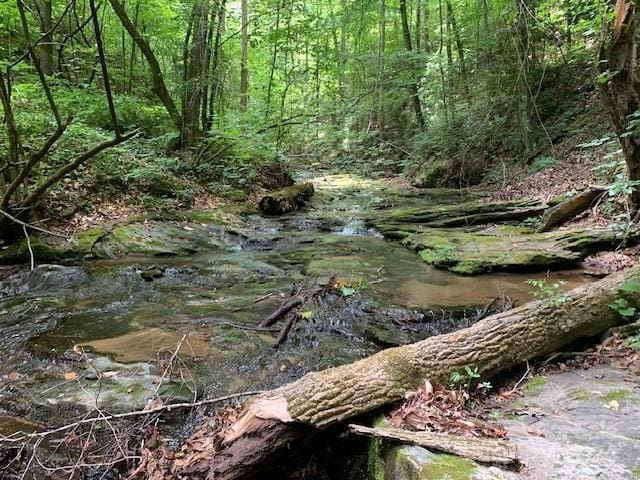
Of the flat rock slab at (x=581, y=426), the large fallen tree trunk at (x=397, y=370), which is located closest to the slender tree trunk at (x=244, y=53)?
the large fallen tree trunk at (x=397, y=370)

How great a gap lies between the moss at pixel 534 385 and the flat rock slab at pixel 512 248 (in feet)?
11.6

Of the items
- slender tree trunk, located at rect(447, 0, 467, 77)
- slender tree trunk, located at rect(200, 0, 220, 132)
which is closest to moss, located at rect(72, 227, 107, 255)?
slender tree trunk, located at rect(200, 0, 220, 132)

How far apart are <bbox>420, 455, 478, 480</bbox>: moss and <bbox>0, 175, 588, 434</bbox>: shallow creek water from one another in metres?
1.93

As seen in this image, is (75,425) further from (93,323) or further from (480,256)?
(480,256)

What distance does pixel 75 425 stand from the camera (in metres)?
3.01

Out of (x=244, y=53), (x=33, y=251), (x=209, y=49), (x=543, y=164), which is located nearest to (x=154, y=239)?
(x=33, y=251)

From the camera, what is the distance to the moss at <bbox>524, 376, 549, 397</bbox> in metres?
3.28

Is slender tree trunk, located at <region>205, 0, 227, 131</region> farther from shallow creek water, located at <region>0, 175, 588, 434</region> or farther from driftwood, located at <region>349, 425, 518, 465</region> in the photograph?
driftwood, located at <region>349, 425, 518, 465</region>

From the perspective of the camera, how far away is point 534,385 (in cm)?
339

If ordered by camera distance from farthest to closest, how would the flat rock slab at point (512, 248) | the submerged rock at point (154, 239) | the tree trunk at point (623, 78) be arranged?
the submerged rock at point (154, 239), the flat rock slab at point (512, 248), the tree trunk at point (623, 78)

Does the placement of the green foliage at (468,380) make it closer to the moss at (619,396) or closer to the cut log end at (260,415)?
the moss at (619,396)

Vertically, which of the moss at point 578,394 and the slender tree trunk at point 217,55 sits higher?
the slender tree trunk at point 217,55

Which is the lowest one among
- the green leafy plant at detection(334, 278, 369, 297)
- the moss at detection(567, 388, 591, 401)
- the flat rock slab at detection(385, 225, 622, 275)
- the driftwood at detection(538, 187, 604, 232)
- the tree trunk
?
the moss at detection(567, 388, 591, 401)

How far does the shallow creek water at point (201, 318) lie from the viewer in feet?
12.8
